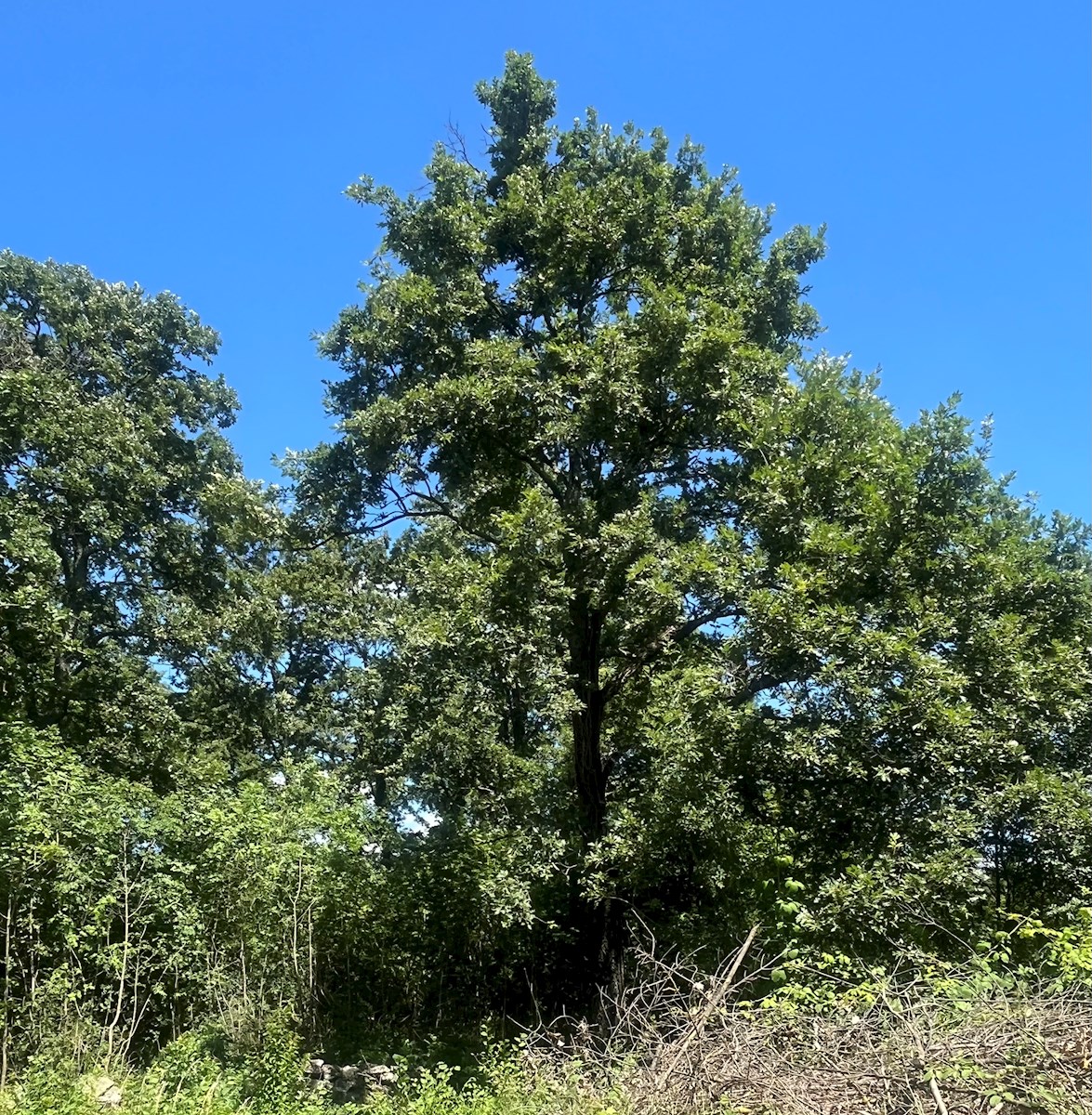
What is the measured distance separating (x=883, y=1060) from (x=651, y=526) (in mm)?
4891

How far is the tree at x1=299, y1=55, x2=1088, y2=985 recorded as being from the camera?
21.9 ft

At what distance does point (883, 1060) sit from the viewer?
3.70 metres

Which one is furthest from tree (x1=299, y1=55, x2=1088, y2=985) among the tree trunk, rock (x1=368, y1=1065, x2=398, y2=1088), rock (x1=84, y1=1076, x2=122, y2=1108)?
rock (x1=84, y1=1076, x2=122, y2=1108)

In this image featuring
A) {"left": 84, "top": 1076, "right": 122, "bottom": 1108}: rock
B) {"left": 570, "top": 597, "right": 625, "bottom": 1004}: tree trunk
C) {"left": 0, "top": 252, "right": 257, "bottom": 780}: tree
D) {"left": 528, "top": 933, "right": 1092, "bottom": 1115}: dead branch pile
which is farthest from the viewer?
{"left": 0, "top": 252, "right": 257, "bottom": 780}: tree

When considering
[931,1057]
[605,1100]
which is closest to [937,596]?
[931,1057]

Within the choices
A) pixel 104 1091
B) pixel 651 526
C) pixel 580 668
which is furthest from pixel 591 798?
pixel 104 1091

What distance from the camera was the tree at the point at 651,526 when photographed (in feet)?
21.9

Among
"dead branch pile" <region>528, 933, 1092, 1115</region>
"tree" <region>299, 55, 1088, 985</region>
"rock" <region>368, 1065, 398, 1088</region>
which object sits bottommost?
"rock" <region>368, 1065, 398, 1088</region>

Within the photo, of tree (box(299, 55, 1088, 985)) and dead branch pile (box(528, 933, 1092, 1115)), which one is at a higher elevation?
tree (box(299, 55, 1088, 985))

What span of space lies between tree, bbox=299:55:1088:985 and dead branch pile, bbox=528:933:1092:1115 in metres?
2.30

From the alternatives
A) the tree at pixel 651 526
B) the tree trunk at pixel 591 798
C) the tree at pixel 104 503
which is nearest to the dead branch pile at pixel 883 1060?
the tree at pixel 651 526

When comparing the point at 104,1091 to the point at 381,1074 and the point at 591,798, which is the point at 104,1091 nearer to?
the point at 381,1074

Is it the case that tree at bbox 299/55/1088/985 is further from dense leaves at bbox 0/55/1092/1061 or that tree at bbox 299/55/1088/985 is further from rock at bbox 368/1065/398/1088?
rock at bbox 368/1065/398/1088

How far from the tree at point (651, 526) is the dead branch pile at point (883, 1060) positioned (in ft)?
7.54
